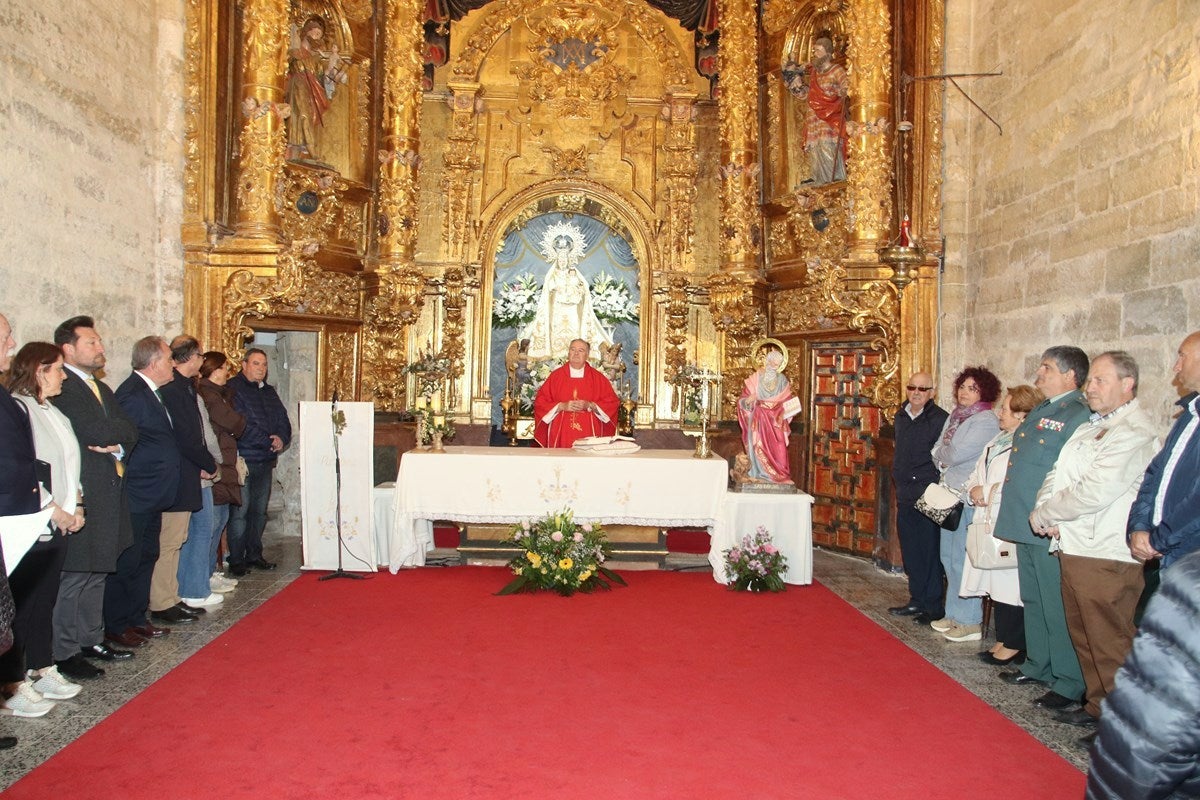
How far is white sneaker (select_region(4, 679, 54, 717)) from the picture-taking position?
494 centimetres

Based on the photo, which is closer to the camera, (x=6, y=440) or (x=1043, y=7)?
(x=6, y=440)

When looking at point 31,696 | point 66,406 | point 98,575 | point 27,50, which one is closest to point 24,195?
point 27,50

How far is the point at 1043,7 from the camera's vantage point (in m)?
8.10

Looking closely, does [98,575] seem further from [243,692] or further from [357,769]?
[357,769]

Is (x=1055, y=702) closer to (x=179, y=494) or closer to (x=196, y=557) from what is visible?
(x=179, y=494)

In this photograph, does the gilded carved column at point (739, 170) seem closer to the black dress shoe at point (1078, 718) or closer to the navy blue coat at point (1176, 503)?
the black dress shoe at point (1078, 718)

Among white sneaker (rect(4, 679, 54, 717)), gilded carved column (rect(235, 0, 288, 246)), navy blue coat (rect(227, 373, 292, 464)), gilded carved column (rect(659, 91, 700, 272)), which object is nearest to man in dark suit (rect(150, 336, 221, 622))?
navy blue coat (rect(227, 373, 292, 464))

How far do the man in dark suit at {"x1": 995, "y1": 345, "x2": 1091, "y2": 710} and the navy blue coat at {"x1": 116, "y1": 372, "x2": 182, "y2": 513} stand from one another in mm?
5391

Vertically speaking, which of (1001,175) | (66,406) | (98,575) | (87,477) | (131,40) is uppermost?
(131,40)

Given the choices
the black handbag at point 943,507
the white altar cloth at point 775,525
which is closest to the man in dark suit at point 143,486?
the white altar cloth at point 775,525

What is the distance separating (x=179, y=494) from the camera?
698 cm

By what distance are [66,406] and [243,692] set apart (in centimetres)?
193

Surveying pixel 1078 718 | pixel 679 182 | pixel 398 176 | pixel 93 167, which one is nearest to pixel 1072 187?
pixel 1078 718

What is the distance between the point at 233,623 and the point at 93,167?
12.5ft
